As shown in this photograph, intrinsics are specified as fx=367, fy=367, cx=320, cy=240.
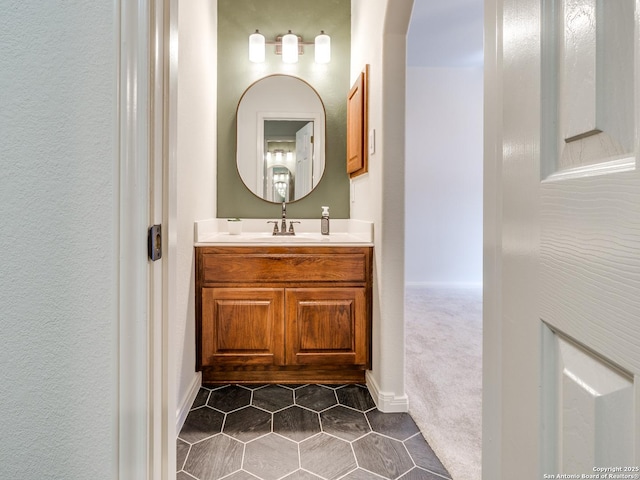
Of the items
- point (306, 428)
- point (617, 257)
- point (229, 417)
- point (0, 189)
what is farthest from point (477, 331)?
point (0, 189)

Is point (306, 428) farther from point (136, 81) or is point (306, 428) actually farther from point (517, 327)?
point (136, 81)

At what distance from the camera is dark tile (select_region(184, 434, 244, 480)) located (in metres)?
1.36

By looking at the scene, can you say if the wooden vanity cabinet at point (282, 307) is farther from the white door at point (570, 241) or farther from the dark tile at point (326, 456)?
the white door at point (570, 241)

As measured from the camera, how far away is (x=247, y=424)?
5.51ft

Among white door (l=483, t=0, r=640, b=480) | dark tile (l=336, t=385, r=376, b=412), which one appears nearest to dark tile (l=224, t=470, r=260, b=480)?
dark tile (l=336, t=385, r=376, b=412)

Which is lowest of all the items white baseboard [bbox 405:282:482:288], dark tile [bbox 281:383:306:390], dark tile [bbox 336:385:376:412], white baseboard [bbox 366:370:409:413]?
dark tile [bbox 336:385:376:412]

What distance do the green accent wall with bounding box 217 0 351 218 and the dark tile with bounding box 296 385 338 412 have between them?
120 centimetres

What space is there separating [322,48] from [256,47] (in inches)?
18.1

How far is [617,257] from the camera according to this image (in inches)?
13.7

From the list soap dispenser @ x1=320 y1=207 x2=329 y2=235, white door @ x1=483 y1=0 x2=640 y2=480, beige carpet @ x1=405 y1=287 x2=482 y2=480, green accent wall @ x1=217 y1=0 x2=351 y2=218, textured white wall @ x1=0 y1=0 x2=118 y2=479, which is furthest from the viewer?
green accent wall @ x1=217 y1=0 x2=351 y2=218

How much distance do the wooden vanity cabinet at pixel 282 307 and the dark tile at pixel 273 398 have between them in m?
0.12

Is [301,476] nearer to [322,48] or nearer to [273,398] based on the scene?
[273,398]

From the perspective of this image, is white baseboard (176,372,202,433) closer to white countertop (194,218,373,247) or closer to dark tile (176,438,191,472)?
dark tile (176,438,191,472)

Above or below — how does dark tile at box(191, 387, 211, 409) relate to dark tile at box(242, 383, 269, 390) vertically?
below
